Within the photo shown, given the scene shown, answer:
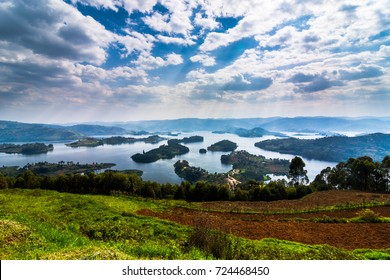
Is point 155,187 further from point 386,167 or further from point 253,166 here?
point 253,166

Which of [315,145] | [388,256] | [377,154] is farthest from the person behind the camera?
[315,145]

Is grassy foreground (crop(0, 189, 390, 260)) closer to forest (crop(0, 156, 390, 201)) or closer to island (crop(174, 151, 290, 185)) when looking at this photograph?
forest (crop(0, 156, 390, 201))

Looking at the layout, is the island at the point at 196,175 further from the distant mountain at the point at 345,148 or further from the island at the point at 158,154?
the distant mountain at the point at 345,148

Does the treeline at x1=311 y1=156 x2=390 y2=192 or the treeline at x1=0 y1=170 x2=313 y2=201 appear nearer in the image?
the treeline at x1=0 y1=170 x2=313 y2=201

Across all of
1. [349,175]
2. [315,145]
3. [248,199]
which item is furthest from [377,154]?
[248,199]

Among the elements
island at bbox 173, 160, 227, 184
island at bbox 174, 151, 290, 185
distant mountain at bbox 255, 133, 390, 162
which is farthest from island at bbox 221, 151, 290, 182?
distant mountain at bbox 255, 133, 390, 162
